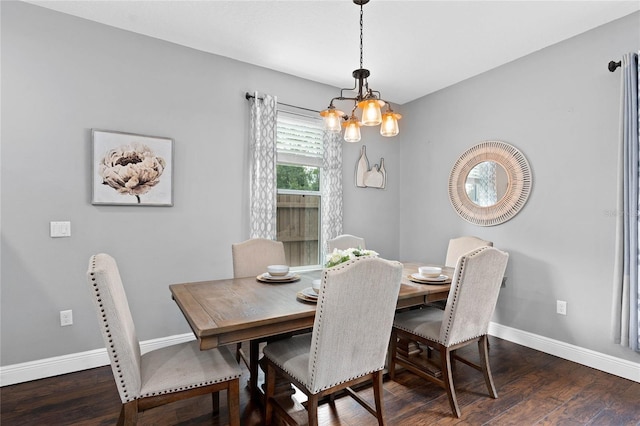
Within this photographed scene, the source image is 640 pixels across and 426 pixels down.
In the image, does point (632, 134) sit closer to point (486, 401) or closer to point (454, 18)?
point (454, 18)

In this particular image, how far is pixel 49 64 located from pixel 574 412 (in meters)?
4.22

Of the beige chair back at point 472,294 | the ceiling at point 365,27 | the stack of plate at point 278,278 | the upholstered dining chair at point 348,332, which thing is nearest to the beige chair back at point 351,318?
the upholstered dining chair at point 348,332

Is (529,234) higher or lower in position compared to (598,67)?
lower

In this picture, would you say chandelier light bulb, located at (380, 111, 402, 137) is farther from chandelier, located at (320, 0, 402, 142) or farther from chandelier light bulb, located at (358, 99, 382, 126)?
chandelier light bulb, located at (358, 99, 382, 126)

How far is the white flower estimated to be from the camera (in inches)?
104

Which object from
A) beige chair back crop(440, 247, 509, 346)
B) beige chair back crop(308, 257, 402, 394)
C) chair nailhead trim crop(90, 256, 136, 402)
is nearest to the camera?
chair nailhead trim crop(90, 256, 136, 402)

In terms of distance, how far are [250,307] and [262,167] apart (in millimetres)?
1845

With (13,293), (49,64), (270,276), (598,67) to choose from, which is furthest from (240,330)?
(598,67)

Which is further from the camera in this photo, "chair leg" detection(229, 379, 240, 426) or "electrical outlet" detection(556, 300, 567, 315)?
"electrical outlet" detection(556, 300, 567, 315)

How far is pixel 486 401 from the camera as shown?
2.13m

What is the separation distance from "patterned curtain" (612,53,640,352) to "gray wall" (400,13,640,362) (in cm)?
14

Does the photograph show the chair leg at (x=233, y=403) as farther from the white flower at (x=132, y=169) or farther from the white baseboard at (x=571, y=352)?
the white baseboard at (x=571, y=352)

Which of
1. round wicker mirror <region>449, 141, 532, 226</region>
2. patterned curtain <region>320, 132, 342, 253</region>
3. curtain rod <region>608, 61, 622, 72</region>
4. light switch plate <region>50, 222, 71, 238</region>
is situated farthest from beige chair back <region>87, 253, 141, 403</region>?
curtain rod <region>608, 61, 622, 72</region>

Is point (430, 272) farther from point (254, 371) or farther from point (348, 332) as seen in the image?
point (254, 371)
